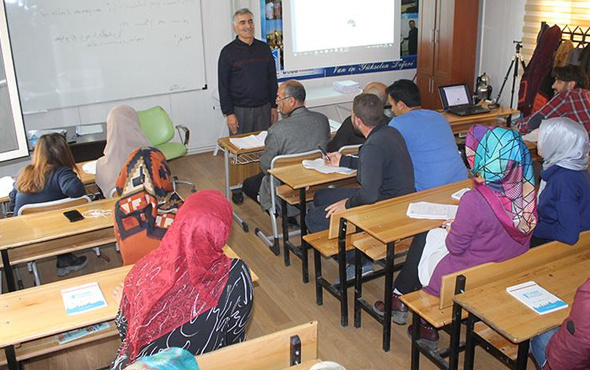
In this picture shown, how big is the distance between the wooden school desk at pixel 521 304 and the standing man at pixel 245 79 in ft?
12.1

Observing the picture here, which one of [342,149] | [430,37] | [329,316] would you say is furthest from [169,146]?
[430,37]

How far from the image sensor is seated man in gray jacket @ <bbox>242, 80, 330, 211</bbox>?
471 cm

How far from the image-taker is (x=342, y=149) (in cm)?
469

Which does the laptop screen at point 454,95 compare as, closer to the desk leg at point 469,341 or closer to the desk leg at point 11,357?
the desk leg at point 469,341

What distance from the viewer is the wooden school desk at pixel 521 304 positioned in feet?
8.52

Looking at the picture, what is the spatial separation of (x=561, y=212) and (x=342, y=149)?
181 cm

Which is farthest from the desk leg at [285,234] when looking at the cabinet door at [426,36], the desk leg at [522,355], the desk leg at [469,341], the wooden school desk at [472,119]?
the cabinet door at [426,36]

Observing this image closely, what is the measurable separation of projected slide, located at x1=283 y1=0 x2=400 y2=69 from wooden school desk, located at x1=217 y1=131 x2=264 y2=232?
2.13 metres

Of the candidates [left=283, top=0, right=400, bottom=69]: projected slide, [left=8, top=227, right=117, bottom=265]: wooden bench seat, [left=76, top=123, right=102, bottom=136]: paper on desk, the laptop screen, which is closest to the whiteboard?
[left=76, top=123, right=102, bottom=136]: paper on desk

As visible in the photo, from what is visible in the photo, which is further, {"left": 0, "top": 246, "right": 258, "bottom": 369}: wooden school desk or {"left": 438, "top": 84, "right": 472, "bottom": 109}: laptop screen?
{"left": 438, "top": 84, "right": 472, "bottom": 109}: laptop screen

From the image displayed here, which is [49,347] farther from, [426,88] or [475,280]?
[426,88]

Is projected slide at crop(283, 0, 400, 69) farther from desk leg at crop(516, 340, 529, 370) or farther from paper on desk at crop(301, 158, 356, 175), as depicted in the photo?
desk leg at crop(516, 340, 529, 370)

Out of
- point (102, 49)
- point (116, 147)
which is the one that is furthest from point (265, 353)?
point (102, 49)

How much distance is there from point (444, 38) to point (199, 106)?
3.29 m
